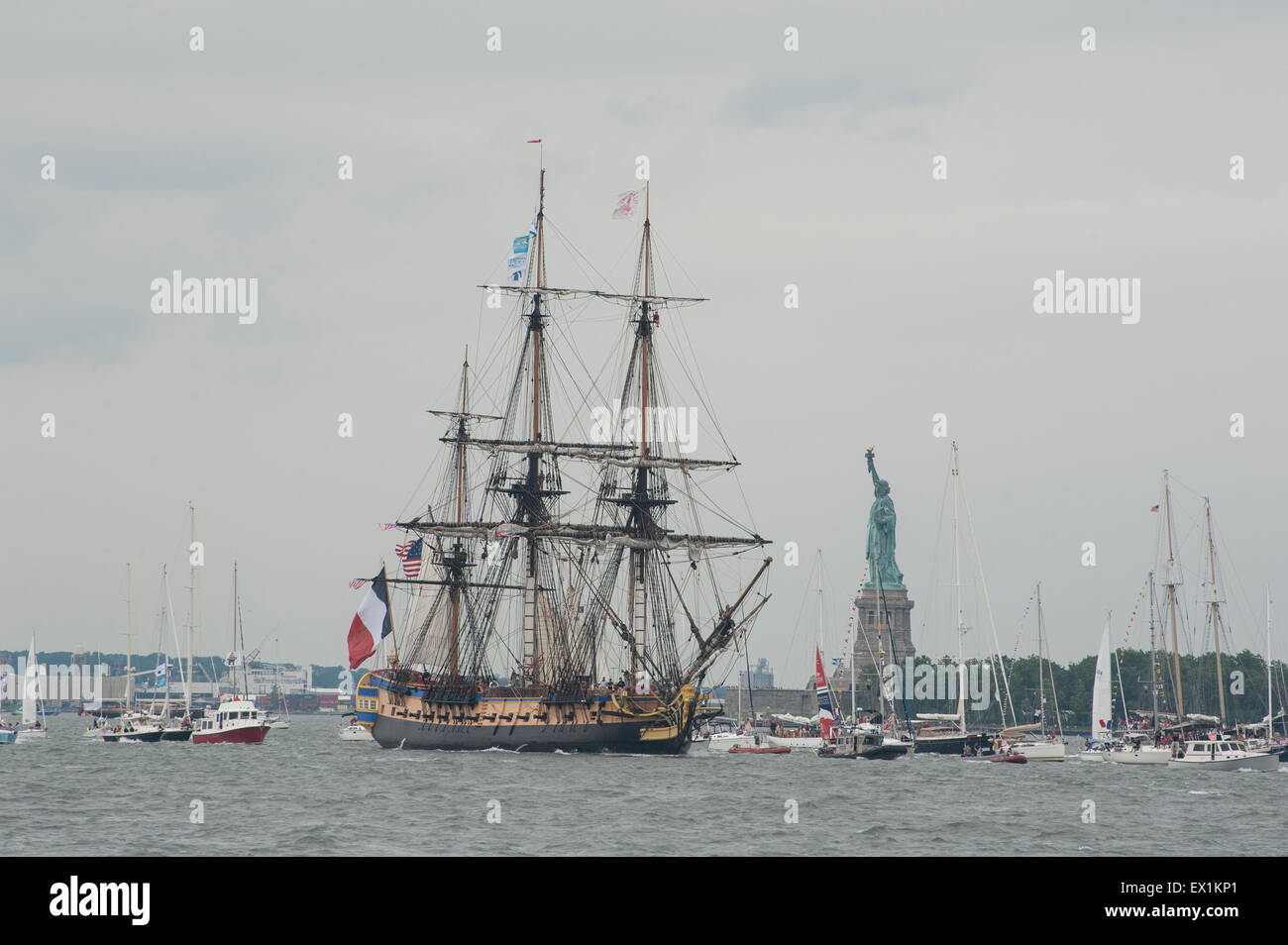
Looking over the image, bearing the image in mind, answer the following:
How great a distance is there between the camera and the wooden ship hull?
10031 centimetres

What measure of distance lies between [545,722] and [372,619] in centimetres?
1656

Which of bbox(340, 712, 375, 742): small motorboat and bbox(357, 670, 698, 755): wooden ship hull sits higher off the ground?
bbox(357, 670, 698, 755): wooden ship hull

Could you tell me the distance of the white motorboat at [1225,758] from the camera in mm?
103325

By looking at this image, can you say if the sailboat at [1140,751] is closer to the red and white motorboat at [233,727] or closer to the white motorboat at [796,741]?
the white motorboat at [796,741]

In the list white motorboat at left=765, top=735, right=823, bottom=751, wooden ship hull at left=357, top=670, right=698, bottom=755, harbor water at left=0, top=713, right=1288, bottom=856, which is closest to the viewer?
harbor water at left=0, top=713, right=1288, bottom=856

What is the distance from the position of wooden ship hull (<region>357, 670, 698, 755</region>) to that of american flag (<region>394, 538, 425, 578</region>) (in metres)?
9.36

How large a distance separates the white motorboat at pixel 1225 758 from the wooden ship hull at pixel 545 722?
34.3 m

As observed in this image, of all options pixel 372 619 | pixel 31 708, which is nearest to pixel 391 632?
pixel 372 619

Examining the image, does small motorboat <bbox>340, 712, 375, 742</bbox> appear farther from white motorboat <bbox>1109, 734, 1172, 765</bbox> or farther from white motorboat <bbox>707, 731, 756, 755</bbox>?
white motorboat <bbox>1109, 734, 1172, 765</bbox>

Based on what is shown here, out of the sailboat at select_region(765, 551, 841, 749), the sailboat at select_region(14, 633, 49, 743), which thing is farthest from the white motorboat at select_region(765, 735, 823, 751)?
the sailboat at select_region(14, 633, 49, 743)

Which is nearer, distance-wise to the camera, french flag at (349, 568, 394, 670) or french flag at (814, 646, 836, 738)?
french flag at (349, 568, 394, 670)

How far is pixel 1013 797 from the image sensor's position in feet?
237
